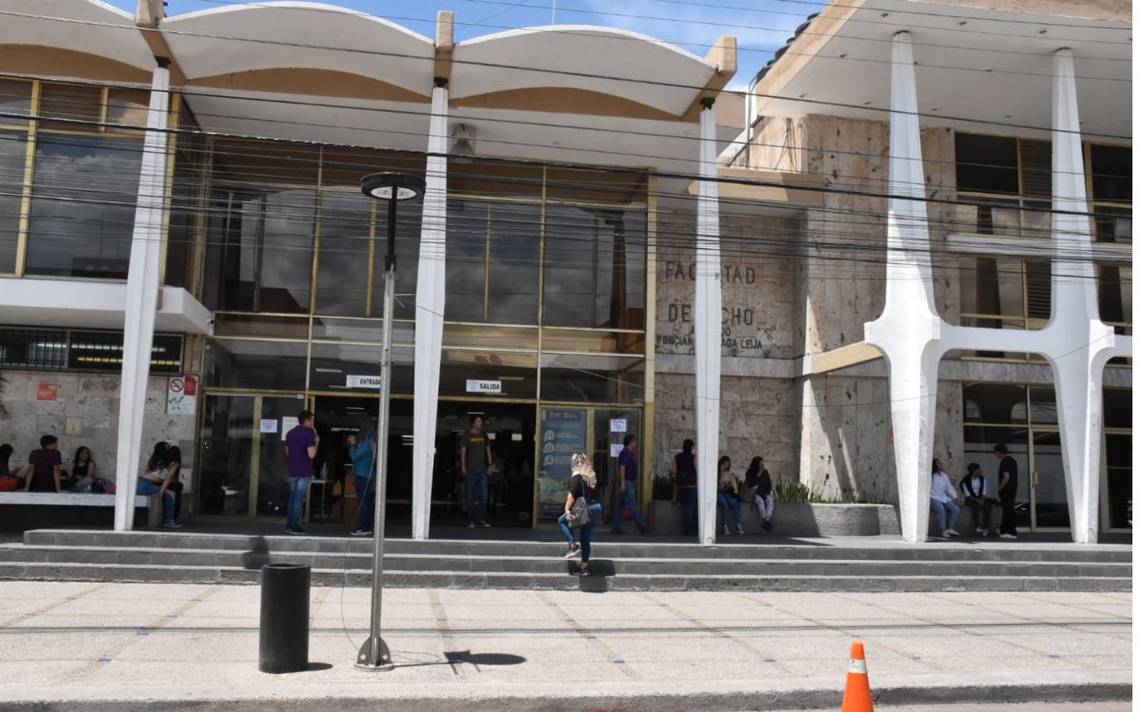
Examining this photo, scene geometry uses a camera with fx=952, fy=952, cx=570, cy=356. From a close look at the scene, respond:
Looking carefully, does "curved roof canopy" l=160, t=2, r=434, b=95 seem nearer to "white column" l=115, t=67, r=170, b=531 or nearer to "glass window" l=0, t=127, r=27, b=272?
"white column" l=115, t=67, r=170, b=531

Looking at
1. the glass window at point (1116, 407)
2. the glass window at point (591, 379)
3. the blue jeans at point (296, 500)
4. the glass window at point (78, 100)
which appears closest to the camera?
Answer: the blue jeans at point (296, 500)

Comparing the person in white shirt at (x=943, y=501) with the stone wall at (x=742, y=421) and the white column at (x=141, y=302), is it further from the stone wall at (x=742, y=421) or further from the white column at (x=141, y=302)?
the white column at (x=141, y=302)

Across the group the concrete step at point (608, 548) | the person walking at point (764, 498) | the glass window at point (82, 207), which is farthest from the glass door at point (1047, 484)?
the glass window at point (82, 207)

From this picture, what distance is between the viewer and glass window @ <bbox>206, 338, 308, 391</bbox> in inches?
719

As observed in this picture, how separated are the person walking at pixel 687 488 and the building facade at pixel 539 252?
1.16 metres

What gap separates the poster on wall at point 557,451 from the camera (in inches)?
733

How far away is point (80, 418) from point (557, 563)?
32.1 ft

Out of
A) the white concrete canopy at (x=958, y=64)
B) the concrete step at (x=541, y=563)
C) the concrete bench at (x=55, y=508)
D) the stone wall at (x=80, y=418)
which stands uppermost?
A: the white concrete canopy at (x=958, y=64)

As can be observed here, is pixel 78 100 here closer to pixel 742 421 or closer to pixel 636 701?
pixel 742 421

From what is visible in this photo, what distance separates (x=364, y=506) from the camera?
15.6m

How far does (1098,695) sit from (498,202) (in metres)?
14.0

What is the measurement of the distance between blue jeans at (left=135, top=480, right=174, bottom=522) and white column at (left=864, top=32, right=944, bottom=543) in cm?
1250

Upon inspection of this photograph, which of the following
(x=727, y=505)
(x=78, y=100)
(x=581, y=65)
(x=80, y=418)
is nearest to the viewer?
(x=581, y=65)

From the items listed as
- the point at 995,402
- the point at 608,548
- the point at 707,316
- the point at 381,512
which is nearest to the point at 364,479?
the point at 608,548
